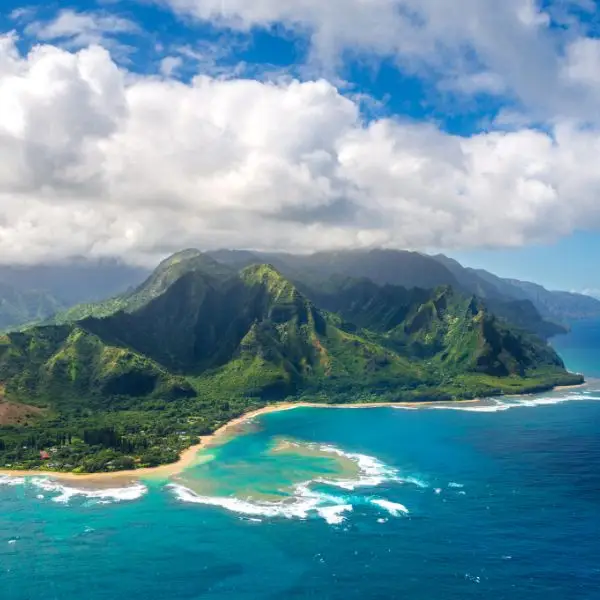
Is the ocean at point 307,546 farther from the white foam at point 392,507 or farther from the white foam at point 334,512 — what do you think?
the white foam at point 334,512

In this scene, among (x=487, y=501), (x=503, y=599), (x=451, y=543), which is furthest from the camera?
(x=487, y=501)

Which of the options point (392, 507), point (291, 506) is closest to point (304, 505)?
point (291, 506)

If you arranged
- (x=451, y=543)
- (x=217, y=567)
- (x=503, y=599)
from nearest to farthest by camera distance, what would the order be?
(x=503, y=599), (x=217, y=567), (x=451, y=543)

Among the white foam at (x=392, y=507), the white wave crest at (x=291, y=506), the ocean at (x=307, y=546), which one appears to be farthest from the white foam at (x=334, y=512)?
the white foam at (x=392, y=507)

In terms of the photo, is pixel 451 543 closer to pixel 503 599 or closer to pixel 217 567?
pixel 503 599

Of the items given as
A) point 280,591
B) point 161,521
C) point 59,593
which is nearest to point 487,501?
point 280,591

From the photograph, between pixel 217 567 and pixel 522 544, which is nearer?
pixel 217 567

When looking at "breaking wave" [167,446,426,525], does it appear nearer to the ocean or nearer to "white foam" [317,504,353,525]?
"white foam" [317,504,353,525]

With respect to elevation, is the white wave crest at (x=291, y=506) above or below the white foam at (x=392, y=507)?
below
